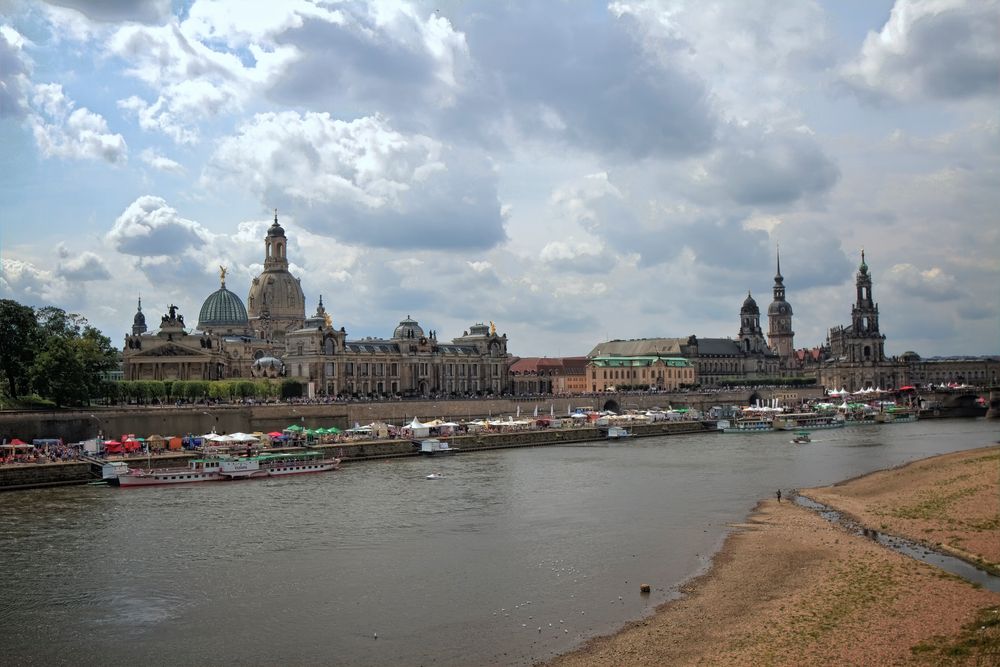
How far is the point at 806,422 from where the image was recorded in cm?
13075

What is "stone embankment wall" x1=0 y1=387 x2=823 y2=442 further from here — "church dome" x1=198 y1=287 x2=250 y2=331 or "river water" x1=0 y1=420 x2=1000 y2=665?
"church dome" x1=198 y1=287 x2=250 y2=331

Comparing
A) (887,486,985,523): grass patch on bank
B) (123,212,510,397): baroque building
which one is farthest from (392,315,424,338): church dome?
(887,486,985,523): grass patch on bank

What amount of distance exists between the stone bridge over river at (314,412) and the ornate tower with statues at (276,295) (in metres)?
57.4

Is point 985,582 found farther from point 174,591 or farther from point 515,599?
point 174,591

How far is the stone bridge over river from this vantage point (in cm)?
9475

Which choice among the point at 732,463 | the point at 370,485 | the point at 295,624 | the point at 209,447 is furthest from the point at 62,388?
the point at 295,624

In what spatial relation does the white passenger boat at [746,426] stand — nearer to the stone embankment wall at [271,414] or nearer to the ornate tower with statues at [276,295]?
the stone embankment wall at [271,414]

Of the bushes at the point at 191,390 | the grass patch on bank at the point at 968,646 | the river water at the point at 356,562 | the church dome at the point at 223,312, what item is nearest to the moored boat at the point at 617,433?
the river water at the point at 356,562

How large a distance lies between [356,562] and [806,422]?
9986cm

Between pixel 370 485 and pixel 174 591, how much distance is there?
29.1 metres

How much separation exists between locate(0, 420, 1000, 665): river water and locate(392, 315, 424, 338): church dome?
312 ft

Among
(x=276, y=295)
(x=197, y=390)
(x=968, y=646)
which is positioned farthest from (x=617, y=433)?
(x=276, y=295)

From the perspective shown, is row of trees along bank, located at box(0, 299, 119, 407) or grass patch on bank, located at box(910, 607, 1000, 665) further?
row of trees along bank, located at box(0, 299, 119, 407)

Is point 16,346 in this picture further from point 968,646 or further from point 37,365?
point 968,646
